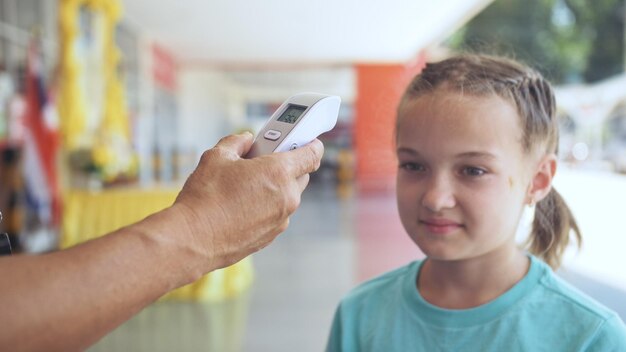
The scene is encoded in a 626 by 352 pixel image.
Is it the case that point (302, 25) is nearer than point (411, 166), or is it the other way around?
point (411, 166)

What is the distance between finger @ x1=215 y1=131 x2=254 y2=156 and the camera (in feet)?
2.27

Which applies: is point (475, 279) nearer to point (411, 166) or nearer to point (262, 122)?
point (411, 166)

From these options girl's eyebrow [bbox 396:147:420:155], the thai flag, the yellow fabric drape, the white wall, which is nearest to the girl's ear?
girl's eyebrow [bbox 396:147:420:155]

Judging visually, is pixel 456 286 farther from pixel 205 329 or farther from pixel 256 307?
pixel 256 307

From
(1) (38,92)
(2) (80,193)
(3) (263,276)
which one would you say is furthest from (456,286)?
(1) (38,92)

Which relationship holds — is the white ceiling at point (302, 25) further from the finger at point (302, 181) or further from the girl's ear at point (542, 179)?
the finger at point (302, 181)

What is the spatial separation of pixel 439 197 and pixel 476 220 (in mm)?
75

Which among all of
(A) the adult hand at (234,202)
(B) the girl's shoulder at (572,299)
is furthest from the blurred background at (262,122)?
(A) the adult hand at (234,202)

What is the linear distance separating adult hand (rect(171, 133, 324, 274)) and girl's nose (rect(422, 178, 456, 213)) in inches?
8.7

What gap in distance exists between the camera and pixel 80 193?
147 inches

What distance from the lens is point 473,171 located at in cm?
82

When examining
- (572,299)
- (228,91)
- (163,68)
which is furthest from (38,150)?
(228,91)

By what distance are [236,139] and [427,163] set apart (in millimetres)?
309

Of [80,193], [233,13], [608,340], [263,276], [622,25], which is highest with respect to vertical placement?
[233,13]
